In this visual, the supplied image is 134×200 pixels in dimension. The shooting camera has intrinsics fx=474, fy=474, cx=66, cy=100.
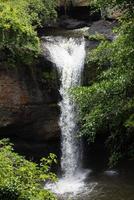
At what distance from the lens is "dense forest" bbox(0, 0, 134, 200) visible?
10297 mm

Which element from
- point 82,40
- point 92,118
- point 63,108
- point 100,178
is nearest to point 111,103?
point 92,118

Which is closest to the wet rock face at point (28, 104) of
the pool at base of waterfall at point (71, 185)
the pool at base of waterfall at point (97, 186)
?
the pool at base of waterfall at point (71, 185)

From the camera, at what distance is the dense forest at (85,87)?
33.8 ft

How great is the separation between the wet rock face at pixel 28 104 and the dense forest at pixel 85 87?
1.86 ft

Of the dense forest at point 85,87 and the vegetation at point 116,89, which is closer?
the dense forest at point 85,87

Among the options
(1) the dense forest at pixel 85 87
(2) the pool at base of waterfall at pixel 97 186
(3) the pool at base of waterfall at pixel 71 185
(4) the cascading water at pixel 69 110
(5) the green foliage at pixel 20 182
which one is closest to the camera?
(5) the green foliage at pixel 20 182

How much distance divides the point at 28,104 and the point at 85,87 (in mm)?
5118

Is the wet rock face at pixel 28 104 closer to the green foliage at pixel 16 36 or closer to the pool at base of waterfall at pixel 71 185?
the green foliage at pixel 16 36

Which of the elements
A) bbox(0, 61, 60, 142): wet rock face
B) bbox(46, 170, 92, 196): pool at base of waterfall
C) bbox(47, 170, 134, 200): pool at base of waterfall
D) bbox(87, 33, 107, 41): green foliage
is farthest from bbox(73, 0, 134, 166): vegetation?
bbox(87, 33, 107, 41): green foliage

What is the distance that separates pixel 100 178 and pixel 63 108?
369 cm

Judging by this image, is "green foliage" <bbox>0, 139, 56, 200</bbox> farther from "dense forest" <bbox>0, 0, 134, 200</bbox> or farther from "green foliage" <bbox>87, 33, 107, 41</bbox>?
"green foliage" <bbox>87, 33, 107, 41</bbox>

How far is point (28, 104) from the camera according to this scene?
771 inches

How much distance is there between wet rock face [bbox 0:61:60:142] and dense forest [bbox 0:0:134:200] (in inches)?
22.4

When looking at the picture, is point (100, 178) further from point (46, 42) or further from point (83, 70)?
point (46, 42)
